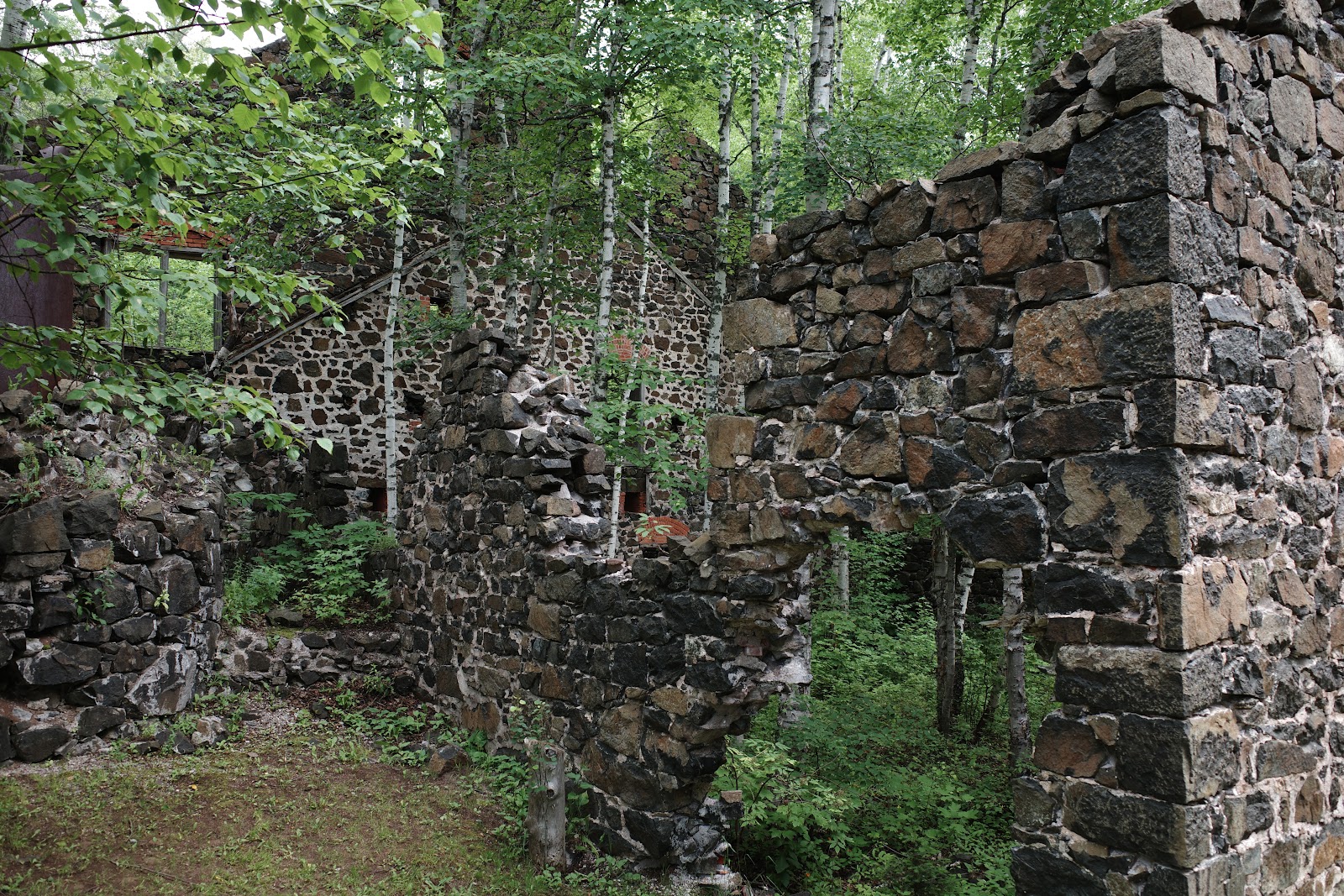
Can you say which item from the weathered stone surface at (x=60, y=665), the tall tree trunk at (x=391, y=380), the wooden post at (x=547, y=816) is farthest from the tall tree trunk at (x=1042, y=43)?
the weathered stone surface at (x=60, y=665)

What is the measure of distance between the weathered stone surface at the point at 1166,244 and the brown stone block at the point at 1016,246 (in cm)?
25

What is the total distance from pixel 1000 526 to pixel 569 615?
3508mm

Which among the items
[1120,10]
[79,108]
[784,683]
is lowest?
[784,683]

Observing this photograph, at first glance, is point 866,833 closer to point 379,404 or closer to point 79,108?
point 79,108

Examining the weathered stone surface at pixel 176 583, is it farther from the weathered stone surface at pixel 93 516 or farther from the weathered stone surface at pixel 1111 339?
the weathered stone surface at pixel 1111 339

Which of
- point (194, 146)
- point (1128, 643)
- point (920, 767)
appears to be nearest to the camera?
point (1128, 643)

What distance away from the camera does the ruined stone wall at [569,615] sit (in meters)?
5.21

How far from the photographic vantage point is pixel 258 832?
5.46 metres

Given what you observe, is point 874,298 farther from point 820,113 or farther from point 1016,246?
point 820,113

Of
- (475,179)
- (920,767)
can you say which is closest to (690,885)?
(920,767)

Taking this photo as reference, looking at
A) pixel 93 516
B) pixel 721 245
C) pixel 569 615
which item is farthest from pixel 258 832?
pixel 721 245

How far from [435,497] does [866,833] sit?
4.70 meters

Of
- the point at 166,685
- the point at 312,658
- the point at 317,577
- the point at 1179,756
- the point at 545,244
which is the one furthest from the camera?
the point at 545,244

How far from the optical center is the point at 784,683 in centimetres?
512
